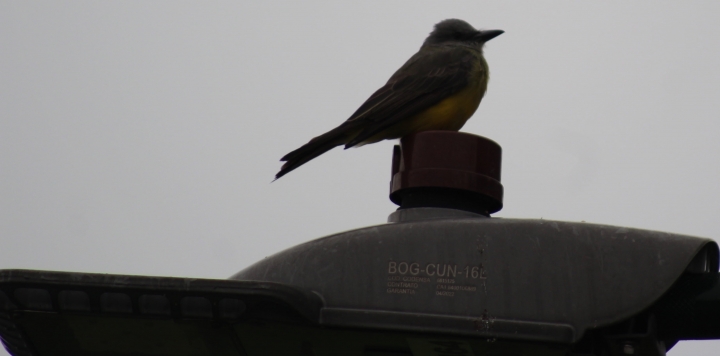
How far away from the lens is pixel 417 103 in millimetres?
4918

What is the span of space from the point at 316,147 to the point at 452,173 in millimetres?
1399

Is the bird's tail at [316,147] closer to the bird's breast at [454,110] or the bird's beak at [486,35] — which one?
the bird's breast at [454,110]

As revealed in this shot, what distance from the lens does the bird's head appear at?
682 centimetres

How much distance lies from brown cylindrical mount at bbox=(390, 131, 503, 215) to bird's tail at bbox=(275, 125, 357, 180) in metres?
1.11

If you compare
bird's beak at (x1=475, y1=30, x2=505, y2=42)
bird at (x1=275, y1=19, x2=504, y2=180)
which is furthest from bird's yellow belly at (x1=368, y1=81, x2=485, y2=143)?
bird's beak at (x1=475, y1=30, x2=505, y2=42)

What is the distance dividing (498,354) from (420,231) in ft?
1.31

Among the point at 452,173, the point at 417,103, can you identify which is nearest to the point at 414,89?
the point at 417,103

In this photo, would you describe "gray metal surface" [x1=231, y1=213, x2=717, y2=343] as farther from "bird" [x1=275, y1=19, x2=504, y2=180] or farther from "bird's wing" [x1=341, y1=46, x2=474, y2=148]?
"bird's wing" [x1=341, y1=46, x2=474, y2=148]

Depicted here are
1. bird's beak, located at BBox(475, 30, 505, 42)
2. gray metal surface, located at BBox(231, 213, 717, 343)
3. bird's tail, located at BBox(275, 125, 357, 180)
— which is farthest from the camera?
bird's beak, located at BBox(475, 30, 505, 42)

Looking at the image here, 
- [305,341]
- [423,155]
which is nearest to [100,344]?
[305,341]

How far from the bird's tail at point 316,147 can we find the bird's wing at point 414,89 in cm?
5

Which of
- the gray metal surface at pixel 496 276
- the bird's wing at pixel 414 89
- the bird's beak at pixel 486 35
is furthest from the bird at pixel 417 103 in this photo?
the gray metal surface at pixel 496 276

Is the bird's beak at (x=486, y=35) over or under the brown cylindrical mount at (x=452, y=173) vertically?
over

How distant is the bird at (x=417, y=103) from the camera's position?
4449 mm
